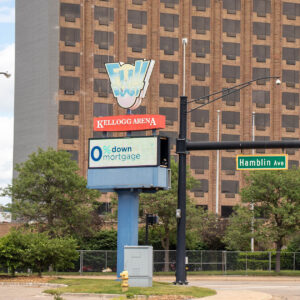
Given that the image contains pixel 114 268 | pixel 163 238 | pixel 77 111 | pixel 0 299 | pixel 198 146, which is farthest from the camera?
pixel 77 111

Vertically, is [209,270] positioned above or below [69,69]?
below

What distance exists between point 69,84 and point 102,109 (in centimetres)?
523

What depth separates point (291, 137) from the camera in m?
100

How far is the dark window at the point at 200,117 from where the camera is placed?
9695cm

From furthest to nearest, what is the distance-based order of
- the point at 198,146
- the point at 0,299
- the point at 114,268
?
1. the point at 114,268
2. the point at 198,146
3. the point at 0,299

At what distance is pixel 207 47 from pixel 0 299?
73947 mm

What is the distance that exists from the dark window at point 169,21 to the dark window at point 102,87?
37.6ft

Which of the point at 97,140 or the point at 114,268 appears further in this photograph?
the point at 114,268

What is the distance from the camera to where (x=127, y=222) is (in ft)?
126

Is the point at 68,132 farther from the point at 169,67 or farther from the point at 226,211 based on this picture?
the point at 226,211

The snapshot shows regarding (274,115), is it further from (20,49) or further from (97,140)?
(97,140)

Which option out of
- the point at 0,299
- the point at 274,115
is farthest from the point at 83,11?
the point at 0,299

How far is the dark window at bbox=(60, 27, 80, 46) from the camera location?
9288cm

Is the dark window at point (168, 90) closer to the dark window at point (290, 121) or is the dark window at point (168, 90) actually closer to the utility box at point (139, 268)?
the dark window at point (290, 121)
